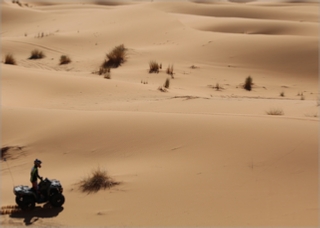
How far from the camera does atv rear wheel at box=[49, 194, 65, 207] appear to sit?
263 inches

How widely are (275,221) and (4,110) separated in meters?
6.09

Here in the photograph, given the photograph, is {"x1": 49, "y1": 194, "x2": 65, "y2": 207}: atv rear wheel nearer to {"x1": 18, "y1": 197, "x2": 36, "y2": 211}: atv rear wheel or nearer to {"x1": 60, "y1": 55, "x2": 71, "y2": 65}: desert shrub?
{"x1": 18, "y1": 197, "x2": 36, "y2": 211}: atv rear wheel

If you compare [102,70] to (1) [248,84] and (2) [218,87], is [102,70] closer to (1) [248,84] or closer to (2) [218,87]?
(2) [218,87]

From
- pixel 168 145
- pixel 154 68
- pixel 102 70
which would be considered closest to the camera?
pixel 168 145

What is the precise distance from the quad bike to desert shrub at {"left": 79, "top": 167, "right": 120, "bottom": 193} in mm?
499

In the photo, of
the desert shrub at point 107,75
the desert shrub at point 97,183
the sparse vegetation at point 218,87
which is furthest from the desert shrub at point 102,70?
the desert shrub at point 97,183

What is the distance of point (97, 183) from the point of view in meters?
7.16

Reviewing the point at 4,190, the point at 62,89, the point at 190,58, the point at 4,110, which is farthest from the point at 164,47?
the point at 4,190

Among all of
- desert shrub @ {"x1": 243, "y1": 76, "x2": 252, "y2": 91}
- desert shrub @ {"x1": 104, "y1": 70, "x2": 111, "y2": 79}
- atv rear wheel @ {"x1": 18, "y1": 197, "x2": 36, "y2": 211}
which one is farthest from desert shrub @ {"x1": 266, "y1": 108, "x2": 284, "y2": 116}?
desert shrub @ {"x1": 104, "y1": 70, "x2": 111, "y2": 79}

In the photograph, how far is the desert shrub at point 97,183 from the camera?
715 cm

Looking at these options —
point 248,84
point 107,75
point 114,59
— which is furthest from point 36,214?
point 114,59

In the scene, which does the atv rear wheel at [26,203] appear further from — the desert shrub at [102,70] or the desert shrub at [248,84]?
the desert shrub at [102,70]

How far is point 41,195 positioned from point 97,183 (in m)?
0.78

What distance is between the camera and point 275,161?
24.6 ft
